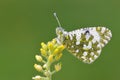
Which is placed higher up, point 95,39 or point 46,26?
point 46,26

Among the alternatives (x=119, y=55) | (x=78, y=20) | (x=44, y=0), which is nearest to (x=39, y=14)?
(x=44, y=0)

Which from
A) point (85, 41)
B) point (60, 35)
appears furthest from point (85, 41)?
point (60, 35)

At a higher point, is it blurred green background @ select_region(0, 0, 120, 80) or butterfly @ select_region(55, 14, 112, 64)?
blurred green background @ select_region(0, 0, 120, 80)

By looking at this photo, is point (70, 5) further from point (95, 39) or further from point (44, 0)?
point (95, 39)

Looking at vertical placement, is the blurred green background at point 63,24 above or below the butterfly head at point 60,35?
above

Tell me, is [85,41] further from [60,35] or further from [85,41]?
[60,35]

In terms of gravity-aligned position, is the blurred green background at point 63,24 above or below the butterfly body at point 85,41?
above
